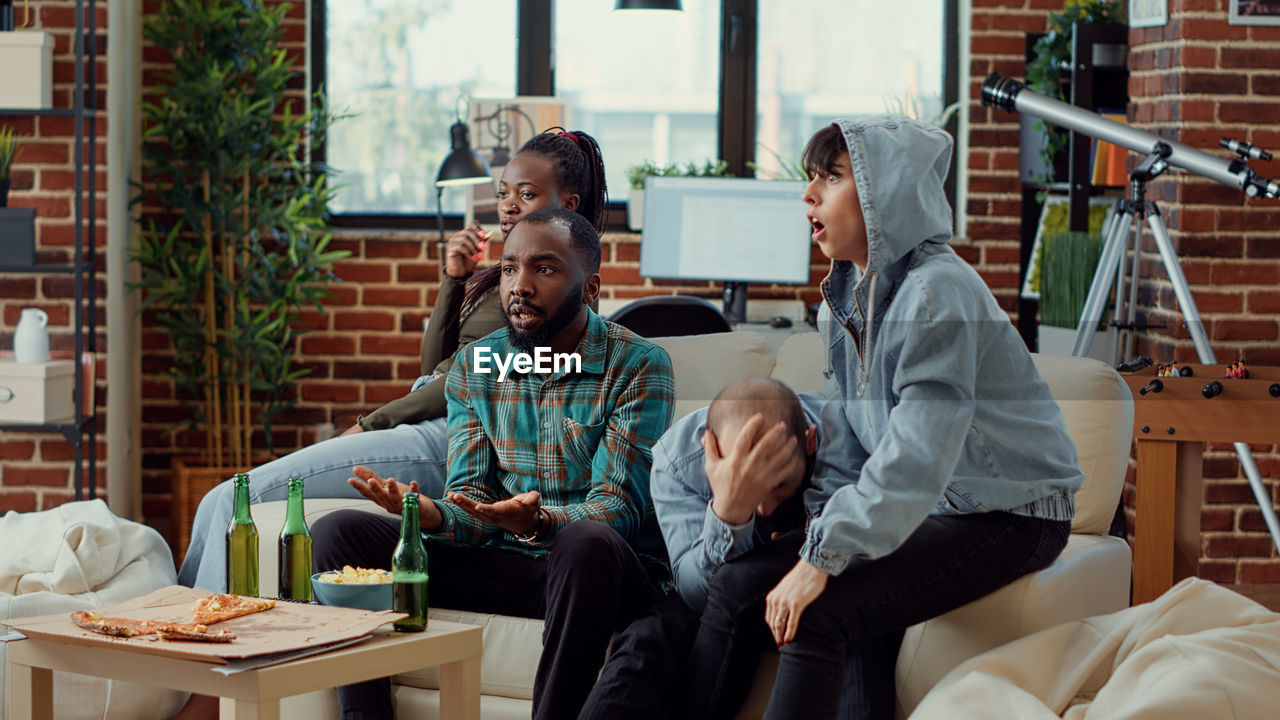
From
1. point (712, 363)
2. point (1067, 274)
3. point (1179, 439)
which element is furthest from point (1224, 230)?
point (712, 363)

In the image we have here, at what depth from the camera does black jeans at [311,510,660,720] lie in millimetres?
1713

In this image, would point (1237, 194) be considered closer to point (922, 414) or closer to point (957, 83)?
point (957, 83)

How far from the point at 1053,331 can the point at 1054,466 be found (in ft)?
6.57

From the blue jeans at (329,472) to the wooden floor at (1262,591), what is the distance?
214 cm

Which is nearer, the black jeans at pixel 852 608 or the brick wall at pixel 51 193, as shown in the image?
the black jeans at pixel 852 608

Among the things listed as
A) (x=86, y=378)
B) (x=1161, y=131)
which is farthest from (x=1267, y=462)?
(x=86, y=378)

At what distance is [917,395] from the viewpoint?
152 centimetres

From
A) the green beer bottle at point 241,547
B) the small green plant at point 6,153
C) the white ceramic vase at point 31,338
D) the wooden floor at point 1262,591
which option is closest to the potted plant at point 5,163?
the small green plant at point 6,153

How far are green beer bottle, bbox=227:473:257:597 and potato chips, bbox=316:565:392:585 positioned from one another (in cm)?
14

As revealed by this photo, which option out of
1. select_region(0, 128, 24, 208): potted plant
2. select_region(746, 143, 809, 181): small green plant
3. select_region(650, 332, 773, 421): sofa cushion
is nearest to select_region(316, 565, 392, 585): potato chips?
select_region(650, 332, 773, 421): sofa cushion

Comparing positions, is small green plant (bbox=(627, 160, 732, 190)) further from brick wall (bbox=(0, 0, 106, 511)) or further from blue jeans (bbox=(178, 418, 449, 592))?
blue jeans (bbox=(178, 418, 449, 592))

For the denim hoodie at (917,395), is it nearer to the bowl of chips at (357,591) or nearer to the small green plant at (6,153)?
the bowl of chips at (357,591)

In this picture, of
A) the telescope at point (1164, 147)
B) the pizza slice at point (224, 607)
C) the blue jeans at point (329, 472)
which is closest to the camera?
the pizza slice at point (224, 607)

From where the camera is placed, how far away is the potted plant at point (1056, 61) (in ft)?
12.0
